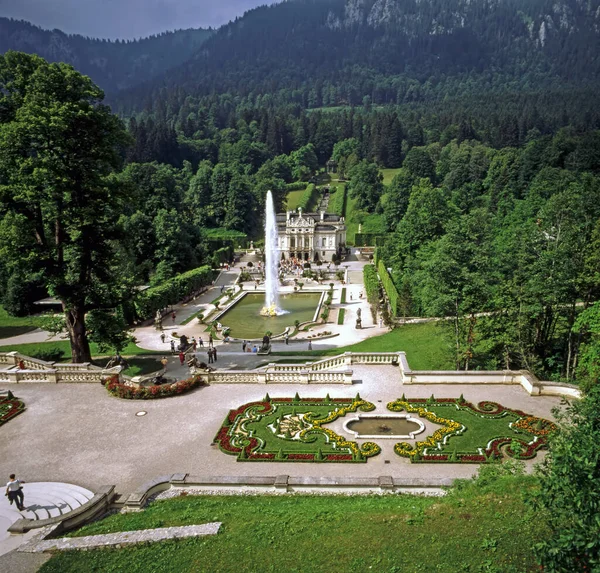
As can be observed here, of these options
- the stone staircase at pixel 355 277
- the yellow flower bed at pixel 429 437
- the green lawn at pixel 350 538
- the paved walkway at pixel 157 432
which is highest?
the green lawn at pixel 350 538

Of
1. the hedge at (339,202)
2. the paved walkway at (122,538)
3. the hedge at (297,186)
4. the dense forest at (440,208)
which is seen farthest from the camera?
the hedge at (297,186)

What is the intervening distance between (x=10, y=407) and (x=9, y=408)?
113 millimetres

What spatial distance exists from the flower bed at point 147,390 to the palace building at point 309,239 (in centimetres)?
7647

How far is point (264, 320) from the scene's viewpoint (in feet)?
184

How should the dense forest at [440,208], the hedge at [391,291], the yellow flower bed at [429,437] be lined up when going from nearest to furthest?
the yellow flower bed at [429,437]
the dense forest at [440,208]
the hedge at [391,291]

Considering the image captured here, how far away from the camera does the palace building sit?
104 metres

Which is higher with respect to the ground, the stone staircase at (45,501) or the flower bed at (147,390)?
the flower bed at (147,390)

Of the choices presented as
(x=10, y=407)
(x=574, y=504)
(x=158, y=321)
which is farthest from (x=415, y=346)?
(x=574, y=504)

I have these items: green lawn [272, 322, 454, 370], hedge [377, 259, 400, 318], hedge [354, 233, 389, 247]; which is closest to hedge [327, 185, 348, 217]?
hedge [354, 233, 389, 247]

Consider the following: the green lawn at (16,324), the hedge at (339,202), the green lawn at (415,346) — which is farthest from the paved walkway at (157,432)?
the hedge at (339,202)

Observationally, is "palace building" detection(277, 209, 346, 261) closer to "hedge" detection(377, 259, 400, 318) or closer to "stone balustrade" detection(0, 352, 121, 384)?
"hedge" detection(377, 259, 400, 318)

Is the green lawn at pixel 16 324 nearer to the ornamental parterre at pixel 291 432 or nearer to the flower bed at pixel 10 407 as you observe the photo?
the flower bed at pixel 10 407

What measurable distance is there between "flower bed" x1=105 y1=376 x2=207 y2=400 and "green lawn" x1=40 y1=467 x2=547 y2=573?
11157 millimetres

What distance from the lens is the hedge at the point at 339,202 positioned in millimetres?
136863
